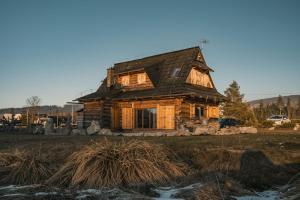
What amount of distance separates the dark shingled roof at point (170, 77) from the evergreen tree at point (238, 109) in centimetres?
1141

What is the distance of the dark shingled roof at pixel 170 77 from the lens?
23.1 m


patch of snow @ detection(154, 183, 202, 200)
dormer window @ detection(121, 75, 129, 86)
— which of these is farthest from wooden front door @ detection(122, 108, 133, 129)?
patch of snow @ detection(154, 183, 202, 200)

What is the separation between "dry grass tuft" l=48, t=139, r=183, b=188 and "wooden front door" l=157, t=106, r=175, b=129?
16411 millimetres

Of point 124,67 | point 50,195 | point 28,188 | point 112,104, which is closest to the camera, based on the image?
point 50,195

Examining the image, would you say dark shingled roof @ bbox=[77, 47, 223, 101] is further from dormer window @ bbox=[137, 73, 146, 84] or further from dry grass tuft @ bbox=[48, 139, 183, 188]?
dry grass tuft @ bbox=[48, 139, 183, 188]

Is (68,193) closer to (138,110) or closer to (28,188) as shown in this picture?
(28,188)

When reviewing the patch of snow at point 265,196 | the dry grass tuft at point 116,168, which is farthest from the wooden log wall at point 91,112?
the patch of snow at point 265,196

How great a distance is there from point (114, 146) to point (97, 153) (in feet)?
1.35

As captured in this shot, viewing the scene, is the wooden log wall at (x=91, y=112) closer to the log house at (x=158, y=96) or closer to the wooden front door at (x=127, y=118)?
the log house at (x=158, y=96)

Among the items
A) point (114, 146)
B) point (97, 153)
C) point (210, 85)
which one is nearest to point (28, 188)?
point (97, 153)

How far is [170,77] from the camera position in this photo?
24.9 m

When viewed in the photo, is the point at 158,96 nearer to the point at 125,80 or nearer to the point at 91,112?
the point at 125,80

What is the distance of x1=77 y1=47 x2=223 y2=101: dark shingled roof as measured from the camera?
75.7 feet

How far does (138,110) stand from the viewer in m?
25.2
